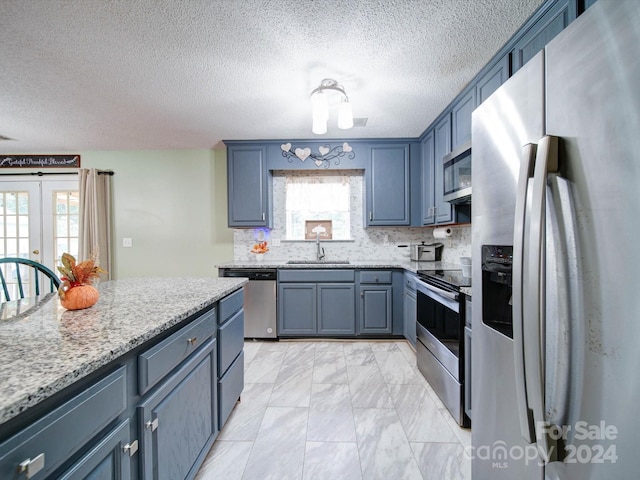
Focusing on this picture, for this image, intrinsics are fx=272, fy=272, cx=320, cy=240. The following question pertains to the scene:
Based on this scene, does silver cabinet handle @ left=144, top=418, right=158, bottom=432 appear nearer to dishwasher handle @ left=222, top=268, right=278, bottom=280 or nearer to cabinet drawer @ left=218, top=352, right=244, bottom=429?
cabinet drawer @ left=218, top=352, right=244, bottom=429

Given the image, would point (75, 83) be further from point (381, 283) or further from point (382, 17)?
point (381, 283)

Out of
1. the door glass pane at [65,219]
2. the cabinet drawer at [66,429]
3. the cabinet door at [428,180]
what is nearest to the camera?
the cabinet drawer at [66,429]

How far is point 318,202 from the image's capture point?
372 centimetres

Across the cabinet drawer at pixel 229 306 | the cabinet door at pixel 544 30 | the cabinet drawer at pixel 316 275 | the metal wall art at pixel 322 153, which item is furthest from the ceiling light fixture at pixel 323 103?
the cabinet drawer at pixel 316 275

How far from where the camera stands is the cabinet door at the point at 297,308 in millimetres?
3125

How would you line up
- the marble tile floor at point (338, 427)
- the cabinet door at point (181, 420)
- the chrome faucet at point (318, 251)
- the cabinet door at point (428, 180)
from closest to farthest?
the cabinet door at point (181, 420) < the marble tile floor at point (338, 427) < the cabinet door at point (428, 180) < the chrome faucet at point (318, 251)

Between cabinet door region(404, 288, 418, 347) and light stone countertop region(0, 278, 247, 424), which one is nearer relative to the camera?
light stone countertop region(0, 278, 247, 424)

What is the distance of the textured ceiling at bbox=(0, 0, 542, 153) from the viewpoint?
57.9 inches

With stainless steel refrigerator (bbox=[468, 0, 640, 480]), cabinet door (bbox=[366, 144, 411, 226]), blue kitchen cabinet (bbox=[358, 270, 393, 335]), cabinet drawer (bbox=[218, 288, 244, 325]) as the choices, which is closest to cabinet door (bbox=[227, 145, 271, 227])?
cabinet door (bbox=[366, 144, 411, 226])

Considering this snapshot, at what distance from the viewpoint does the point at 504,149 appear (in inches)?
36.1

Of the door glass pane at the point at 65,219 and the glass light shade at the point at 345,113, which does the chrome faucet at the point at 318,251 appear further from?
the door glass pane at the point at 65,219

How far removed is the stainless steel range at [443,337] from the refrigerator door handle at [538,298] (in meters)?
1.04

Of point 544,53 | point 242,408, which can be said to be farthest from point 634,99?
point 242,408

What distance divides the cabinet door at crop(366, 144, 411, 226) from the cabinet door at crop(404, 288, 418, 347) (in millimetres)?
931
